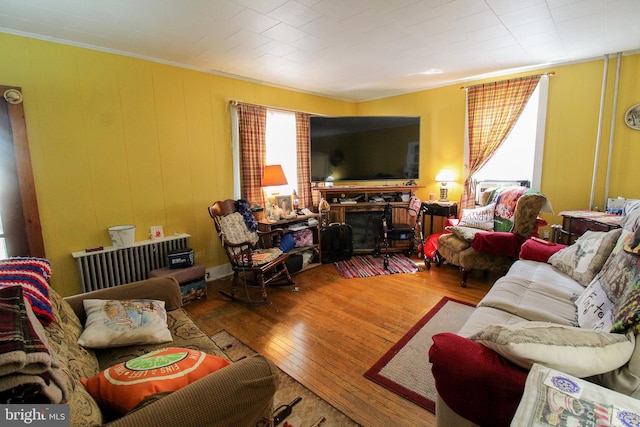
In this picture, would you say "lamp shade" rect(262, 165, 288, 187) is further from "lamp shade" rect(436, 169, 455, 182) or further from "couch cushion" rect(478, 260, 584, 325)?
"couch cushion" rect(478, 260, 584, 325)

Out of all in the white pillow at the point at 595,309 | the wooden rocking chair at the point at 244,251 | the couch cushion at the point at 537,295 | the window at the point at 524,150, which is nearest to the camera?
the white pillow at the point at 595,309

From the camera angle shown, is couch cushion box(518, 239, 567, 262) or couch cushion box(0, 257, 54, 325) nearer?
couch cushion box(0, 257, 54, 325)

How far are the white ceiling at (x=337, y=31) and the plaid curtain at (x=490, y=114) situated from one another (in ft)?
0.89

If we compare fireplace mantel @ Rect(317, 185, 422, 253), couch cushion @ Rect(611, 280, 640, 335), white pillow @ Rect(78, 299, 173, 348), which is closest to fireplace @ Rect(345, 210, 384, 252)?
fireplace mantel @ Rect(317, 185, 422, 253)

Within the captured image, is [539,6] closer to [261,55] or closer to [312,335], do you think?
[261,55]

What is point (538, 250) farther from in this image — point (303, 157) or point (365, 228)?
point (303, 157)

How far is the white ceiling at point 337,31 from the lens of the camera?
2107 mm

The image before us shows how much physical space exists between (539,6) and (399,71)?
163cm

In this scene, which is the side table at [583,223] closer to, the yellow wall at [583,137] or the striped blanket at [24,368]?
the yellow wall at [583,137]

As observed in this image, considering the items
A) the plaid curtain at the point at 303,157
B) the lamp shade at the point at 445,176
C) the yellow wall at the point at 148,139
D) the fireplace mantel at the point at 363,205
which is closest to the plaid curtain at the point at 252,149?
the yellow wall at the point at 148,139

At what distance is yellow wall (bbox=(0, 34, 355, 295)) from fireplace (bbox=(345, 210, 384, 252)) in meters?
1.91

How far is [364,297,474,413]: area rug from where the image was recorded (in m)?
1.75

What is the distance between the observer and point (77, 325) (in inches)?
59.6

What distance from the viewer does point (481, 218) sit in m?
3.58
